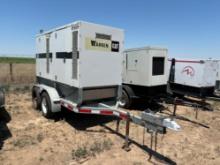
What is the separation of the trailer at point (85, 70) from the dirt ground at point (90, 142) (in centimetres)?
45

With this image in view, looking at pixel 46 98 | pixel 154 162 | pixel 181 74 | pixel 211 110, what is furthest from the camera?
pixel 181 74

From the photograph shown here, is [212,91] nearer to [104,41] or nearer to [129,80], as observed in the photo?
[129,80]

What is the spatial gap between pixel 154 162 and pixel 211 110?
528 cm

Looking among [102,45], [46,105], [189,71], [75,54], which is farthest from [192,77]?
[46,105]

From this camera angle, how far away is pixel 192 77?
27.8ft

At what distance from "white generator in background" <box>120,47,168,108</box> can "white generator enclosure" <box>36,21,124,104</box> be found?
1674 mm

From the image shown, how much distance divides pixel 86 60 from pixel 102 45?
65 centimetres

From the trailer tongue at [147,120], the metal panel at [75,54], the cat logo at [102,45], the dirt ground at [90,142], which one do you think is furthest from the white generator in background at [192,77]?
the metal panel at [75,54]

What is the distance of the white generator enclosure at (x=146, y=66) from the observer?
7.20 metres

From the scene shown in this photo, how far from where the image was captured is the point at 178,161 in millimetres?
4129

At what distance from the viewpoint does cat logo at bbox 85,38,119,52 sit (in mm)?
5125

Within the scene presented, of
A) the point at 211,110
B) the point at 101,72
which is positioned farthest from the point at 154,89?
the point at 101,72

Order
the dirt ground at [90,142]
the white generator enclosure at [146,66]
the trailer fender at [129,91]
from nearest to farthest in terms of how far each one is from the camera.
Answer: the dirt ground at [90,142] < the white generator enclosure at [146,66] < the trailer fender at [129,91]

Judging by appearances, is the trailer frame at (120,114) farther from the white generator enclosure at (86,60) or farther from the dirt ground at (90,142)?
the dirt ground at (90,142)
